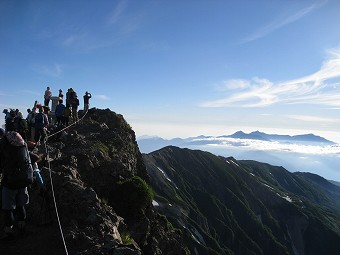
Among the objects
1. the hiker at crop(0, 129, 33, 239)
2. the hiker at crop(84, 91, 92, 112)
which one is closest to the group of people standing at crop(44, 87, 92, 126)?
the hiker at crop(84, 91, 92, 112)

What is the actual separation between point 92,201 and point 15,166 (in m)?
5.48

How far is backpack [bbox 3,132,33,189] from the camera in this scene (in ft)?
36.4

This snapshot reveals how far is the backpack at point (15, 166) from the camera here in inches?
437

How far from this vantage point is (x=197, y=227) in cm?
18838

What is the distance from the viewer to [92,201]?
15.9 meters

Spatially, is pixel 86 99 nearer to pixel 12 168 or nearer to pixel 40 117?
pixel 40 117

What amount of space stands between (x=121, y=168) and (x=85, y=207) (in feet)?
31.1

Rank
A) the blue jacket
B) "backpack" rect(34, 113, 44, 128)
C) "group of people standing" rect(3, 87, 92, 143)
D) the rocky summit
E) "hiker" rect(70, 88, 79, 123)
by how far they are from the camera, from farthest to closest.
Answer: "hiker" rect(70, 88, 79, 123) → the blue jacket → "backpack" rect(34, 113, 44, 128) → "group of people standing" rect(3, 87, 92, 143) → the rocky summit

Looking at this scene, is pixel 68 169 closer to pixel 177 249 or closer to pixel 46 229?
pixel 46 229

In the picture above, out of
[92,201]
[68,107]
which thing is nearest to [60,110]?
[68,107]

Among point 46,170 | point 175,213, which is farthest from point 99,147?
point 175,213

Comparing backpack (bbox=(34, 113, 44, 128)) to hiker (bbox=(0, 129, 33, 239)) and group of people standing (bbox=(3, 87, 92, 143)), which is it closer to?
group of people standing (bbox=(3, 87, 92, 143))

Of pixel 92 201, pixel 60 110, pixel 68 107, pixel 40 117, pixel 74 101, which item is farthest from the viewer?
pixel 74 101

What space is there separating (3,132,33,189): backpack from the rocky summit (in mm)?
1447
